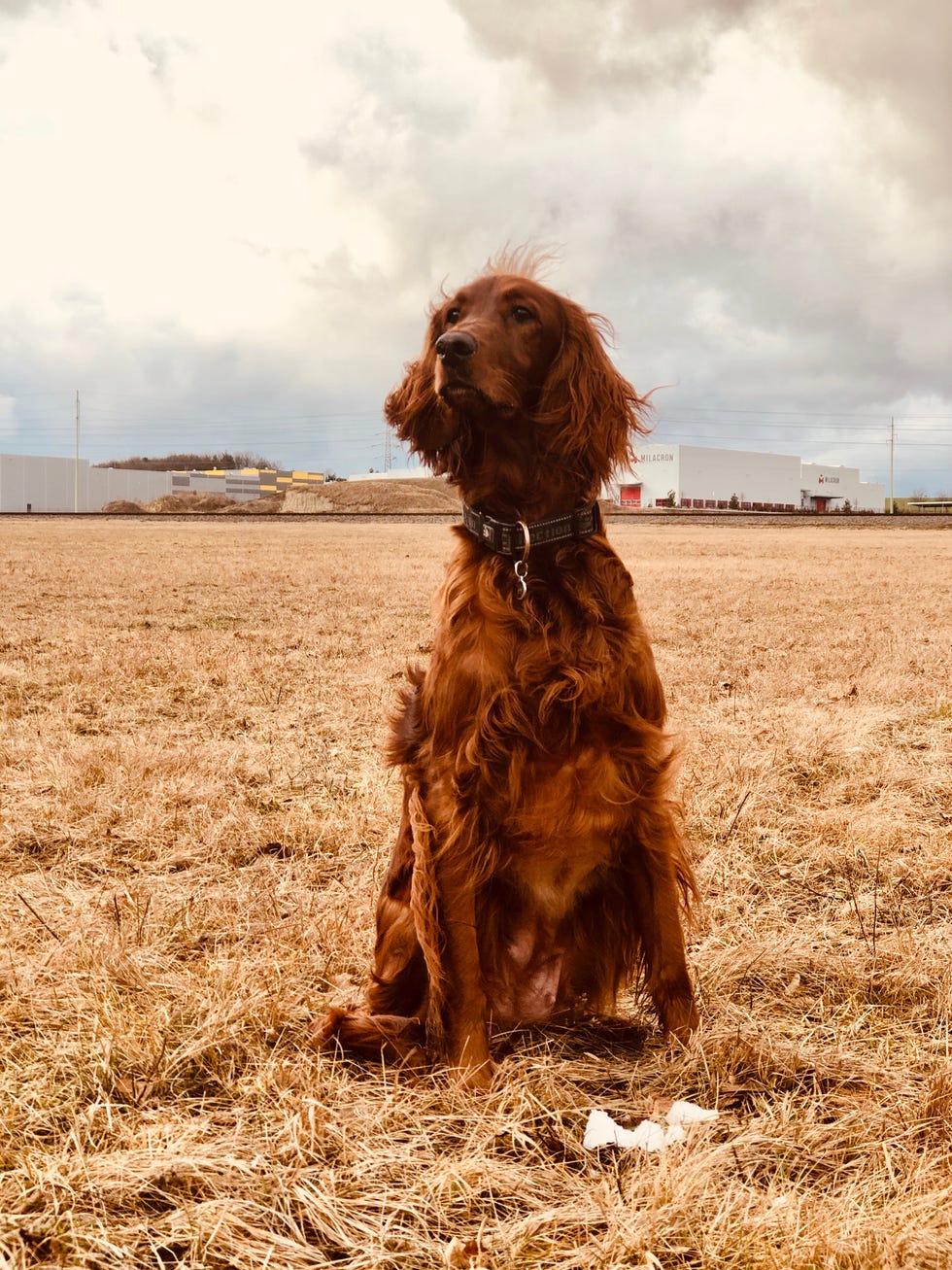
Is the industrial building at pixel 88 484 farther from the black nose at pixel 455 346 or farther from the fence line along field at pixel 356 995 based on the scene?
the black nose at pixel 455 346

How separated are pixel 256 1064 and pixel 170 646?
5324mm

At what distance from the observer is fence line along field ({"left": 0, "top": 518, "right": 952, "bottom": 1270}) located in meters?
1.40

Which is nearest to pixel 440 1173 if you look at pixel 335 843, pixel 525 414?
pixel 525 414

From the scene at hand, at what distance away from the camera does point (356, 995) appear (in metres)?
2.20

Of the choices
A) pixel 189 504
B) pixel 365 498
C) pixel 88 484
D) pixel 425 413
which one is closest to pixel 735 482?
pixel 365 498

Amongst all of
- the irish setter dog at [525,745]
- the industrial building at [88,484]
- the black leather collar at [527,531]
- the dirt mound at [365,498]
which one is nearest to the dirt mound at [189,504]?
the dirt mound at [365,498]

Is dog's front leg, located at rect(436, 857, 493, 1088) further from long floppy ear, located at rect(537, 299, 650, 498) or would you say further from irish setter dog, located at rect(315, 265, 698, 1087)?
long floppy ear, located at rect(537, 299, 650, 498)

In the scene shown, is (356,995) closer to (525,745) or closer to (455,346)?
(525,745)

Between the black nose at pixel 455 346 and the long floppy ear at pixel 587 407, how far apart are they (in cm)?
22

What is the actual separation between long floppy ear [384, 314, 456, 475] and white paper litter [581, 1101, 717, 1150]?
1.40 m

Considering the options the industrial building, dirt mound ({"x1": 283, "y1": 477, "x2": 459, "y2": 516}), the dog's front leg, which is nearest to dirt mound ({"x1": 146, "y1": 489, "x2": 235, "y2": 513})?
dirt mound ({"x1": 283, "y1": 477, "x2": 459, "y2": 516})

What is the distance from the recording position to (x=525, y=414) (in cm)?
207

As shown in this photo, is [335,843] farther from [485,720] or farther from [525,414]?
[525,414]

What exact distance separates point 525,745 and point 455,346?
0.83 meters
